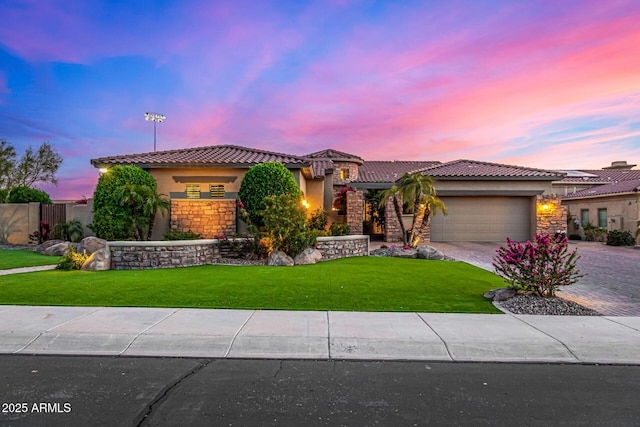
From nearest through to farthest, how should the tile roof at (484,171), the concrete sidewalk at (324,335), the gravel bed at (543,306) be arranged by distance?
the concrete sidewalk at (324,335)
the gravel bed at (543,306)
the tile roof at (484,171)

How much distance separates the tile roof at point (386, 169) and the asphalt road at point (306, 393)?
23580 mm

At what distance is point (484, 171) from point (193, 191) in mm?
17699

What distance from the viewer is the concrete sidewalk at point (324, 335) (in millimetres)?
5129

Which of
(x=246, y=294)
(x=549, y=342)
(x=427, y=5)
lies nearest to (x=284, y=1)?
(x=427, y=5)

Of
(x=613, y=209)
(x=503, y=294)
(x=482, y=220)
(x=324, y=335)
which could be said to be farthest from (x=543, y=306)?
(x=613, y=209)

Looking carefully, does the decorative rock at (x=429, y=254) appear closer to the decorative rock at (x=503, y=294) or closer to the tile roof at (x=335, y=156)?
the decorative rock at (x=503, y=294)

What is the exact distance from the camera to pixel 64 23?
14445 millimetres

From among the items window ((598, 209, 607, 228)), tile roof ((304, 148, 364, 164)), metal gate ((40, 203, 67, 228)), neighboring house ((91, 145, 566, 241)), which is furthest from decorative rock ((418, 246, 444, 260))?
metal gate ((40, 203, 67, 228))

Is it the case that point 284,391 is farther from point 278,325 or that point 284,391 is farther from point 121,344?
point 121,344

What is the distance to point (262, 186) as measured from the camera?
15055 millimetres

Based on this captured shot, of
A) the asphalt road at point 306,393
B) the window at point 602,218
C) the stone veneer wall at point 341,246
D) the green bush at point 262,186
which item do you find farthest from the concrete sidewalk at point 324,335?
the window at point 602,218

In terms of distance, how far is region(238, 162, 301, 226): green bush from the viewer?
15016 millimetres

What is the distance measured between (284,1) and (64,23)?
863 centimetres

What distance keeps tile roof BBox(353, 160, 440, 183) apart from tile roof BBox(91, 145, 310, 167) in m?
10.5
